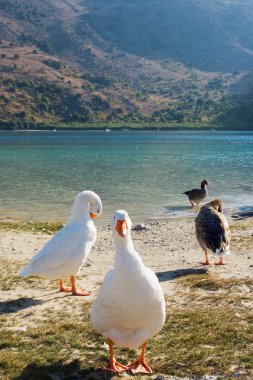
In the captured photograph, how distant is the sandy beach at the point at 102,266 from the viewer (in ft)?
31.0

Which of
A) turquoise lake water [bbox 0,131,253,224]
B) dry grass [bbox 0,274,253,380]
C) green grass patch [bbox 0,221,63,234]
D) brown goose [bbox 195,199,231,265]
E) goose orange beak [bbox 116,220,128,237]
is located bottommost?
turquoise lake water [bbox 0,131,253,224]

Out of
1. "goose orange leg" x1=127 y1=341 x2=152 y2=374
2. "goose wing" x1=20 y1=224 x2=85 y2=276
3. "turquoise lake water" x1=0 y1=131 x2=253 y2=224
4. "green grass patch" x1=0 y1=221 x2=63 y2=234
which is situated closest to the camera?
"goose orange leg" x1=127 y1=341 x2=152 y2=374

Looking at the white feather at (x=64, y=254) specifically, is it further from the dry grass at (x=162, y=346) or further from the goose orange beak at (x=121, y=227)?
the goose orange beak at (x=121, y=227)

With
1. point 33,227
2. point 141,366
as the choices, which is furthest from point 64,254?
point 33,227

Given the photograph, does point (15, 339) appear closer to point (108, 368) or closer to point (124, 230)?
point (108, 368)

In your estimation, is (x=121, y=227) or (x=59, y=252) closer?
(x=121, y=227)

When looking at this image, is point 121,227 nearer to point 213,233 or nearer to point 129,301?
point 129,301

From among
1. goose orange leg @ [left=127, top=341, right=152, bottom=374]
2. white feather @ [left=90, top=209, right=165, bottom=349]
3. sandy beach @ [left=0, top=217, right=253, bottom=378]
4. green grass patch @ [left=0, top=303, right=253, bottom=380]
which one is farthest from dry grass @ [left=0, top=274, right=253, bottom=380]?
white feather @ [left=90, top=209, right=165, bottom=349]

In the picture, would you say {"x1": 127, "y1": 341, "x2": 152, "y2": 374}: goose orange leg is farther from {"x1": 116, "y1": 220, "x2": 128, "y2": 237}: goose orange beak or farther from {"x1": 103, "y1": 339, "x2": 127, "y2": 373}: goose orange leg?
{"x1": 116, "y1": 220, "x2": 128, "y2": 237}: goose orange beak

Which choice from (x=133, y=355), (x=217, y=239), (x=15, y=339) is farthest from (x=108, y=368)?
(x=217, y=239)

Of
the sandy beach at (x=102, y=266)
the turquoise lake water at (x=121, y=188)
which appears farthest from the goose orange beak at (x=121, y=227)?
the turquoise lake water at (x=121, y=188)

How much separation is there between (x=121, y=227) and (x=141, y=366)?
6.29 feet

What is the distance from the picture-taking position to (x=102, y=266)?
13.6 m

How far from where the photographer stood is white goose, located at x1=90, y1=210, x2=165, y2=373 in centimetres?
657
